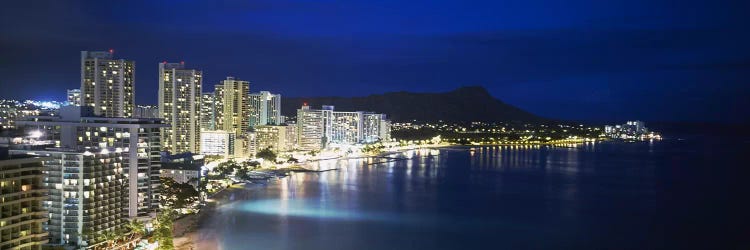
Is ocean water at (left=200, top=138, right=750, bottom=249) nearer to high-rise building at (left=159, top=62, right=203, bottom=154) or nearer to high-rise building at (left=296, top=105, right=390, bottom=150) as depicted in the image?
high-rise building at (left=159, top=62, right=203, bottom=154)

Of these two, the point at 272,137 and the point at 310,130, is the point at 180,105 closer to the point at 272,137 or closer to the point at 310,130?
the point at 272,137

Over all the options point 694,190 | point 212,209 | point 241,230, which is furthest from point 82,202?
point 694,190

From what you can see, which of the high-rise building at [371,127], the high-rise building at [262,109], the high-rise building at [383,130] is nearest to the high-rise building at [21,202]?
the high-rise building at [262,109]

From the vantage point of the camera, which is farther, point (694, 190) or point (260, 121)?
point (260, 121)

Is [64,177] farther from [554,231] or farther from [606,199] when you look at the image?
[606,199]

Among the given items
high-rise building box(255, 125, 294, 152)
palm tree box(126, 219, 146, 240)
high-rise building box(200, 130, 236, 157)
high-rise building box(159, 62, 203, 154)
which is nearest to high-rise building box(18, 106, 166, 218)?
palm tree box(126, 219, 146, 240)

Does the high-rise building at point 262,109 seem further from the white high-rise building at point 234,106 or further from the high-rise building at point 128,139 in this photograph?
the high-rise building at point 128,139

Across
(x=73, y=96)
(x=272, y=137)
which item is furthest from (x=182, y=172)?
(x=272, y=137)
